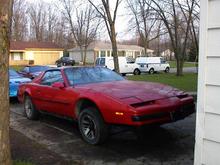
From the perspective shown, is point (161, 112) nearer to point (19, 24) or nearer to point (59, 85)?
point (59, 85)

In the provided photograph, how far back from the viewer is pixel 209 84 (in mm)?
3006

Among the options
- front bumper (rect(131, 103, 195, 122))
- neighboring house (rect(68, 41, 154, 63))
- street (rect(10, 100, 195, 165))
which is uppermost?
neighboring house (rect(68, 41, 154, 63))

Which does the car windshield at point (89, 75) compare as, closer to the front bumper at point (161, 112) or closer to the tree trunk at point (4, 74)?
the front bumper at point (161, 112)

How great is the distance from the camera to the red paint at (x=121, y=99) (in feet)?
20.4

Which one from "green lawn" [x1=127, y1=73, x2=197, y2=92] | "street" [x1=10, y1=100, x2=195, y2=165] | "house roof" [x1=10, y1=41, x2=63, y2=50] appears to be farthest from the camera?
"house roof" [x1=10, y1=41, x2=63, y2=50]

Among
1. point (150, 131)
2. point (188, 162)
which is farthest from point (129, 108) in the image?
point (150, 131)

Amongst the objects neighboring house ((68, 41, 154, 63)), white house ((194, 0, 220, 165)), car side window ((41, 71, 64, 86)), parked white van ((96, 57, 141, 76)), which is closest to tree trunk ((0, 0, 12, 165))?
white house ((194, 0, 220, 165))

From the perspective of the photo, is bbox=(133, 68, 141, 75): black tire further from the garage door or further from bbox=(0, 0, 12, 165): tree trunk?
the garage door

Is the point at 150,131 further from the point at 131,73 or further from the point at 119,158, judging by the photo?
the point at 131,73

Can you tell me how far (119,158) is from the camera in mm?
6059

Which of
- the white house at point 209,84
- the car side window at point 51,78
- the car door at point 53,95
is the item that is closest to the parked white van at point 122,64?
the car side window at point 51,78

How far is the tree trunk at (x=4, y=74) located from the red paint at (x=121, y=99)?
2.21 meters

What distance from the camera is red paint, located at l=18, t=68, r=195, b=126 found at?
6.23 m

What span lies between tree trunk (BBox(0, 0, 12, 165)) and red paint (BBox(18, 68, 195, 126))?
2207mm
